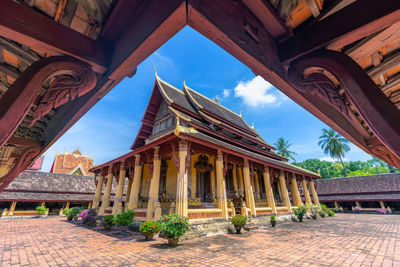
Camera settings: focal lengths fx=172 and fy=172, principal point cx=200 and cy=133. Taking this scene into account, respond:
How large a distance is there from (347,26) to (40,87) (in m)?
2.08

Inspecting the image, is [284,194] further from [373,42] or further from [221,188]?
[373,42]

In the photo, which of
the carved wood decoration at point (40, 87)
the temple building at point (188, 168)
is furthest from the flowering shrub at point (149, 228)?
the carved wood decoration at point (40, 87)

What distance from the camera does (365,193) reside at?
2358 centimetres

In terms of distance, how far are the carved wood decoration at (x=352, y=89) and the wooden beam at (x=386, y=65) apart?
1.53 feet

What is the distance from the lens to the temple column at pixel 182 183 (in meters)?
7.37

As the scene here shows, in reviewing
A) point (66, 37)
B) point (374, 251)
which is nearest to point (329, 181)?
point (374, 251)

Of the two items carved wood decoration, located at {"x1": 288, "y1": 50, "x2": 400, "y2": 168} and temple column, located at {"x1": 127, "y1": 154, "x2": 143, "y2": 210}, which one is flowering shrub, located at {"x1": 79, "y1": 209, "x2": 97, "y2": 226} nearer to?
temple column, located at {"x1": 127, "y1": 154, "x2": 143, "y2": 210}

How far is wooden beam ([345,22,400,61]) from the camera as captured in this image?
1.23m

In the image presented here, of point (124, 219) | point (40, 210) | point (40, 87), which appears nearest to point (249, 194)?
point (124, 219)

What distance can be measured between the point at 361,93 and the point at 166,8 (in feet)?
4.53

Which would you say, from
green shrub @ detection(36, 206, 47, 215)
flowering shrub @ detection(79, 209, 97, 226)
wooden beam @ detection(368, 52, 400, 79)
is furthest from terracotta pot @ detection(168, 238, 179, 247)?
green shrub @ detection(36, 206, 47, 215)

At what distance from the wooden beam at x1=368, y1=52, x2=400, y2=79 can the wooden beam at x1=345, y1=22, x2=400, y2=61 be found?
0.65 ft

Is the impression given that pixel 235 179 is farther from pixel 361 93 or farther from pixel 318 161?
pixel 318 161

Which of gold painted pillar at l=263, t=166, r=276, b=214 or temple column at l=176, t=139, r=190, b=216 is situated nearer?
temple column at l=176, t=139, r=190, b=216
